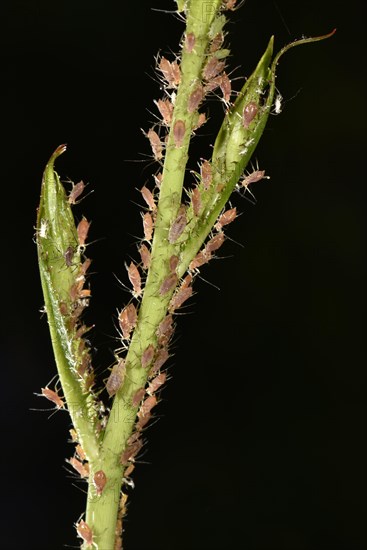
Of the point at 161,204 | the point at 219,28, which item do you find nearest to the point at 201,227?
the point at 161,204

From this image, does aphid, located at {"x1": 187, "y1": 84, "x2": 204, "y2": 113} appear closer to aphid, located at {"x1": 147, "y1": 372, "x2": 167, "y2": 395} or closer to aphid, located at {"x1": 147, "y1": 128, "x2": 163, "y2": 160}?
aphid, located at {"x1": 147, "y1": 128, "x2": 163, "y2": 160}

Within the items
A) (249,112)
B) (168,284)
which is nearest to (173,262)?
(168,284)

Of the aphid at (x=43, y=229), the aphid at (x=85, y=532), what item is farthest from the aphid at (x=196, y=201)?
the aphid at (x=85, y=532)

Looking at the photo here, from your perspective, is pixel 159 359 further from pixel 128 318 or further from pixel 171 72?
pixel 171 72

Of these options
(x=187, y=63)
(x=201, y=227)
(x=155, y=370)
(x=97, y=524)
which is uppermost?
(x=187, y=63)

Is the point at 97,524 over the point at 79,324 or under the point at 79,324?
under

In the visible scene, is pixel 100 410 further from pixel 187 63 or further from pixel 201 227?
pixel 187 63
